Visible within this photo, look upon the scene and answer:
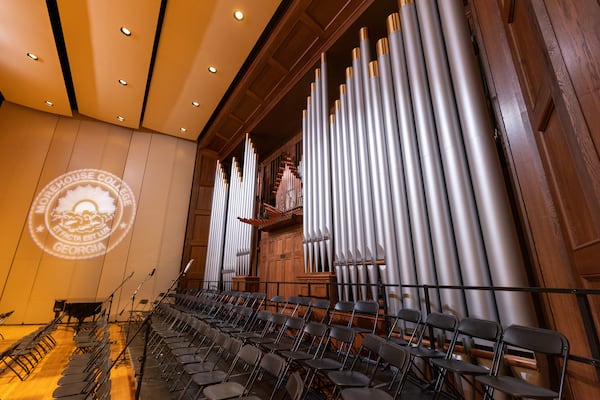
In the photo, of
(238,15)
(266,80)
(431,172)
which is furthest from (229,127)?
(431,172)

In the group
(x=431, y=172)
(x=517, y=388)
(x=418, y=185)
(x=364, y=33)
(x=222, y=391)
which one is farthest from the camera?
(x=364, y=33)

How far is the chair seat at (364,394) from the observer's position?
153 centimetres

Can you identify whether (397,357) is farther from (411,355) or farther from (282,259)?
(282,259)

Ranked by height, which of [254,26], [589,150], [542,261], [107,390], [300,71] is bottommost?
[107,390]

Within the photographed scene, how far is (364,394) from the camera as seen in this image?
62.2 inches

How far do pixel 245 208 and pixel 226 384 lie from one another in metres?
5.51

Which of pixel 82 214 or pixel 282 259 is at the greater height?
pixel 82 214

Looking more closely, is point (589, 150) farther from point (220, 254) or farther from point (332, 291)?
point (220, 254)

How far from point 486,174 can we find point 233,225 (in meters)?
6.38

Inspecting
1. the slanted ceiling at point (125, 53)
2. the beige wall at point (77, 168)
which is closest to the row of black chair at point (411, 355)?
the slanted ceiling at point (125, 53)

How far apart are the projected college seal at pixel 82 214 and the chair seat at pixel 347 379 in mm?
8323

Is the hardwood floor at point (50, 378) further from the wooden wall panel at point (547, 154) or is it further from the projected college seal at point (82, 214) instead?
the wooden wall panel at point (547, 154)

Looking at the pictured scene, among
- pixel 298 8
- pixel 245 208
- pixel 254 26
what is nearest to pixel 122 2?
pixel 254 26

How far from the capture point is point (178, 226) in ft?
29.7
